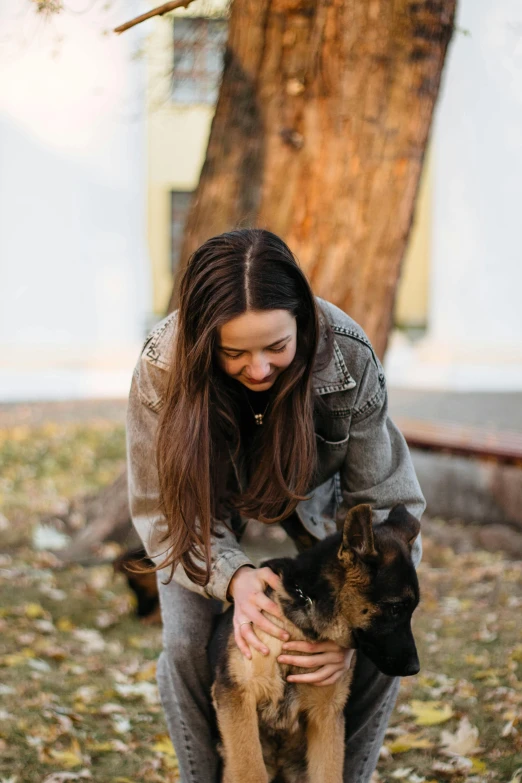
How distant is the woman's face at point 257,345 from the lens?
3004mm

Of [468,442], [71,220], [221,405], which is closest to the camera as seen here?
[221,405]

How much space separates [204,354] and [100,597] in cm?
373

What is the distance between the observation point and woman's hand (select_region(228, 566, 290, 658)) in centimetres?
319

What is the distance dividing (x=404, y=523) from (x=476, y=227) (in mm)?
14946

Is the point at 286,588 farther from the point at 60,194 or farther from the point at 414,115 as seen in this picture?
the point at 60,194

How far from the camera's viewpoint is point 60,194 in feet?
57.3

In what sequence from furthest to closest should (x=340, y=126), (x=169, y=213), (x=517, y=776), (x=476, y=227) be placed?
(x=169, y=213), (x=476, y=227), (x=340, y=126), (x=517, y=776)

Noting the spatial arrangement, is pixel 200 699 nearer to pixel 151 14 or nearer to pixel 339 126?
pixel 151 14

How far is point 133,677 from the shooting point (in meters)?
5.05

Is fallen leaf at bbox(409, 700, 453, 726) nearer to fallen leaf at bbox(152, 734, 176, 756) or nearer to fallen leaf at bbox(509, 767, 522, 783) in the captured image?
fallen leaf at bbox(509, 767, 522, 783)

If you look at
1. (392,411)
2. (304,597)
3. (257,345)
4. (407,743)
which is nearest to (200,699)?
(304,597)

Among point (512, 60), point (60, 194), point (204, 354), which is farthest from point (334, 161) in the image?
point (60, 194)

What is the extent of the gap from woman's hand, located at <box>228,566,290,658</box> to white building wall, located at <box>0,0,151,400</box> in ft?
41.6

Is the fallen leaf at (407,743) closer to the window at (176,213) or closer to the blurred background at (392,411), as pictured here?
the blurred background at (392,411)
